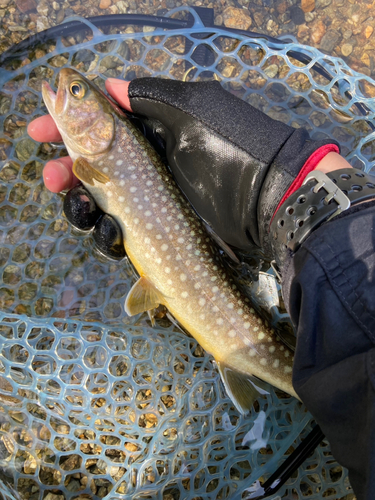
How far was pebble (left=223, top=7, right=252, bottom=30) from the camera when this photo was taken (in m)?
2.79

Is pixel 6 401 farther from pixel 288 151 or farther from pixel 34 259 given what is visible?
pixel 288 151

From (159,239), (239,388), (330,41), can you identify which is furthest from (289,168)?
(330,41)

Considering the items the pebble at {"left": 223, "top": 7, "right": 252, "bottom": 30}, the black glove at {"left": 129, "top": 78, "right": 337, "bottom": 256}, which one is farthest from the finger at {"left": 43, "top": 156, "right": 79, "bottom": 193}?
the pebble at {"left": 223, "top": 7, "right": 252, "bottom": 30}

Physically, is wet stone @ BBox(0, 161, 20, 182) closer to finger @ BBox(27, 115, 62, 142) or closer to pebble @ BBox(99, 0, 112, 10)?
finger @ BBox(27, 115, 62, 142)

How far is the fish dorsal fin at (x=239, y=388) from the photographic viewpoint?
2.00 m

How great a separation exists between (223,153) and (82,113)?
0.73 meters

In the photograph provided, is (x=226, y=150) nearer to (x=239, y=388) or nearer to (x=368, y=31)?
(x=239, y=388)

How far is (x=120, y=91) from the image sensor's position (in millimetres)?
2145

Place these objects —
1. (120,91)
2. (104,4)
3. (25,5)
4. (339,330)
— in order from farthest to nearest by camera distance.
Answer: (104,4) < (25,5) < (120,91) < (339,330)

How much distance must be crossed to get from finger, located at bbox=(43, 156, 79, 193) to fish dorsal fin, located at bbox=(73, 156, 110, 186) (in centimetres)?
15

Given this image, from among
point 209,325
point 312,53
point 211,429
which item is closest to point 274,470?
point 211,429

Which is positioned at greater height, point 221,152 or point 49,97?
point 221,152

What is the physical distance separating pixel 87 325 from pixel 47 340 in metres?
0.22

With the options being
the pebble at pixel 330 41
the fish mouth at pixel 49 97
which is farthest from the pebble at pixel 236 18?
the fish mouth at pixel 49 97
